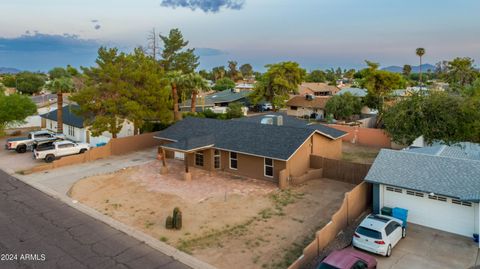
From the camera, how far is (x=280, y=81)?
184ft

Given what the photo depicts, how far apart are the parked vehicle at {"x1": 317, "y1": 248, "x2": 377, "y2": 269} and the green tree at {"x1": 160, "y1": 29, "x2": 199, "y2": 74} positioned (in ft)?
157

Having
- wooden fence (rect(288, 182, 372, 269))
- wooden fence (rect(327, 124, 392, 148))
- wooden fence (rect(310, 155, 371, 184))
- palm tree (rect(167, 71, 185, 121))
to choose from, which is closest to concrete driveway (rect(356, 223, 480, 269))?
wooden fence (rect(288, 182, 372, 269))

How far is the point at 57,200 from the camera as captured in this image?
21219mm

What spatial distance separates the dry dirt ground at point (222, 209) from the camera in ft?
49.0

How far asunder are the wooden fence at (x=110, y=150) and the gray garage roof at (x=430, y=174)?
24.5 m

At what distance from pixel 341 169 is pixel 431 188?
8.35m

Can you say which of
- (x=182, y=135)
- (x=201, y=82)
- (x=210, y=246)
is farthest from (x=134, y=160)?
(x=210, y=246)

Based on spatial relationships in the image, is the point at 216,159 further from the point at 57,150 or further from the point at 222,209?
the point at 57,150

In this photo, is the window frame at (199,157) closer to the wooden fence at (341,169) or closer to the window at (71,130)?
the wooden fence at (341,169)

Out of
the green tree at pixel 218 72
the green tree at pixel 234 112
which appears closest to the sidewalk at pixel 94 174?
the green tree at pixel 234 112

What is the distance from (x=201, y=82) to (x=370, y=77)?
946 inches

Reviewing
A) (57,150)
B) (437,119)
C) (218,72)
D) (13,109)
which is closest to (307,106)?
(437,119)

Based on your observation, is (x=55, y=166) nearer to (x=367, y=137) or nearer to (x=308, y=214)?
(x=308, y=214)

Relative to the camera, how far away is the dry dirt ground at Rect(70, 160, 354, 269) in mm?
14945
